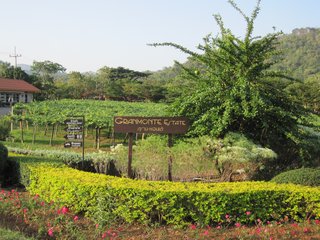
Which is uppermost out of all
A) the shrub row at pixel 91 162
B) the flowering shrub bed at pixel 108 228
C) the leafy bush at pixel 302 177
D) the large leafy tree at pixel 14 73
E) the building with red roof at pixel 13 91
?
the large leafy tree at pixel 14 73

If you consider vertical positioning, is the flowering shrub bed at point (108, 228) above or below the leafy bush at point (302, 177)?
below

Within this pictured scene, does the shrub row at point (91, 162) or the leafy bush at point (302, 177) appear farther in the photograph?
the shrub row at point (91, 162)

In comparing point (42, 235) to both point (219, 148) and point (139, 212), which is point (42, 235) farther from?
point (219, 148)

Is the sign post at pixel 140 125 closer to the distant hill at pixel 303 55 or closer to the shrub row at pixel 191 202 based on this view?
the shrub row at pixel 191 202

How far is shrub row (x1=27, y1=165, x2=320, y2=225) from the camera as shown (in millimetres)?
6461

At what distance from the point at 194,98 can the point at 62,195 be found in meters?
4.48

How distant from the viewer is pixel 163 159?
9.49m

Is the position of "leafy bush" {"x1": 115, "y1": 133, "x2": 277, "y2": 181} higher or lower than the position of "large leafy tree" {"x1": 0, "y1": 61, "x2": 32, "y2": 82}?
lower

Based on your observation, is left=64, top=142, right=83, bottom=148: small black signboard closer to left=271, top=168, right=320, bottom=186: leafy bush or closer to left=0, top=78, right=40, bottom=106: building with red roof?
left=271, top=168, right=320, bottom=186: leafy bush

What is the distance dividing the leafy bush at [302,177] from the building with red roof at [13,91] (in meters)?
35.9

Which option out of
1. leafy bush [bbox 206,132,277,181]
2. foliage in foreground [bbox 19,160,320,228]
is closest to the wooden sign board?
leafy bush [bbox 206,132,277,181]

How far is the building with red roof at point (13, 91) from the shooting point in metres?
40.6

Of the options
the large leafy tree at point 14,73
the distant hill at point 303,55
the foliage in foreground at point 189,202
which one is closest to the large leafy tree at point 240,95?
the foliage in foreground at point 189,202

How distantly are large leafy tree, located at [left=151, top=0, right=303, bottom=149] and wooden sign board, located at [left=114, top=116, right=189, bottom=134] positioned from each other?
86cm
